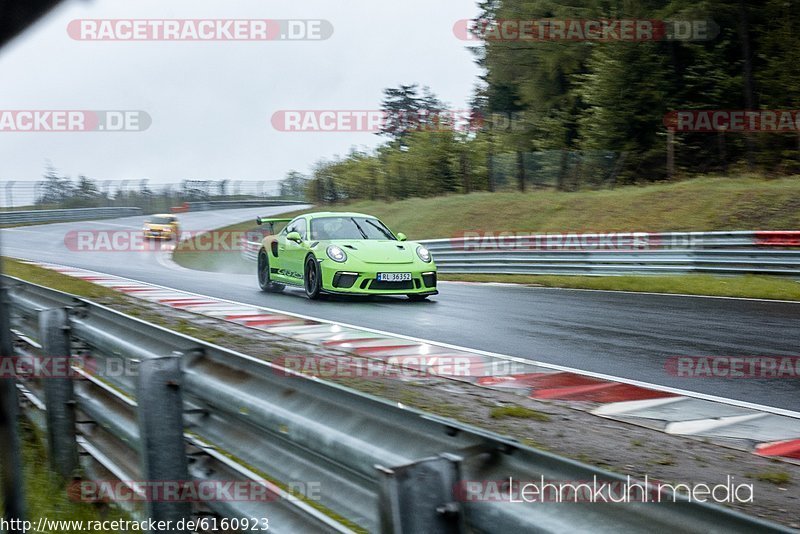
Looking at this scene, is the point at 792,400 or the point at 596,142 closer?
the point at 792,400

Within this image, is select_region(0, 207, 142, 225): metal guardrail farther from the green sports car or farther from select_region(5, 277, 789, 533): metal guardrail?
select_region(5, 277, 789, 533): metal guardrail

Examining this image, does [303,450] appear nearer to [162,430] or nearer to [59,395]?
[162,430]

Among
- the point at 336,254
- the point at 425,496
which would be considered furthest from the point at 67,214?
the point at 425,496

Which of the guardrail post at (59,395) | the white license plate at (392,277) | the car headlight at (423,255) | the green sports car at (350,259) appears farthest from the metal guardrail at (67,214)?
the guardrail post at (59,395)

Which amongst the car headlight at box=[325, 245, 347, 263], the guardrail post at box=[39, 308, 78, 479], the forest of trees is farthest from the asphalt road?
the forest of trees

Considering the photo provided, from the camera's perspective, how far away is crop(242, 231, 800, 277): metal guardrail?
13992mm

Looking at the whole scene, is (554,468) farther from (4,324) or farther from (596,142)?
(596,142)

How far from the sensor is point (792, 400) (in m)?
5.82

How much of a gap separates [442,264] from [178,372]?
17.4 metres

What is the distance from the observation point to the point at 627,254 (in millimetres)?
16219

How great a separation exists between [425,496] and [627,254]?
15.1 metres

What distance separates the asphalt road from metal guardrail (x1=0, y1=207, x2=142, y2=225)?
108 ft

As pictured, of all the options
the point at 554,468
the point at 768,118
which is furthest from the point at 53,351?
the point at 768,118

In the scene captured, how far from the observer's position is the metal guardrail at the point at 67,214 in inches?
1757
